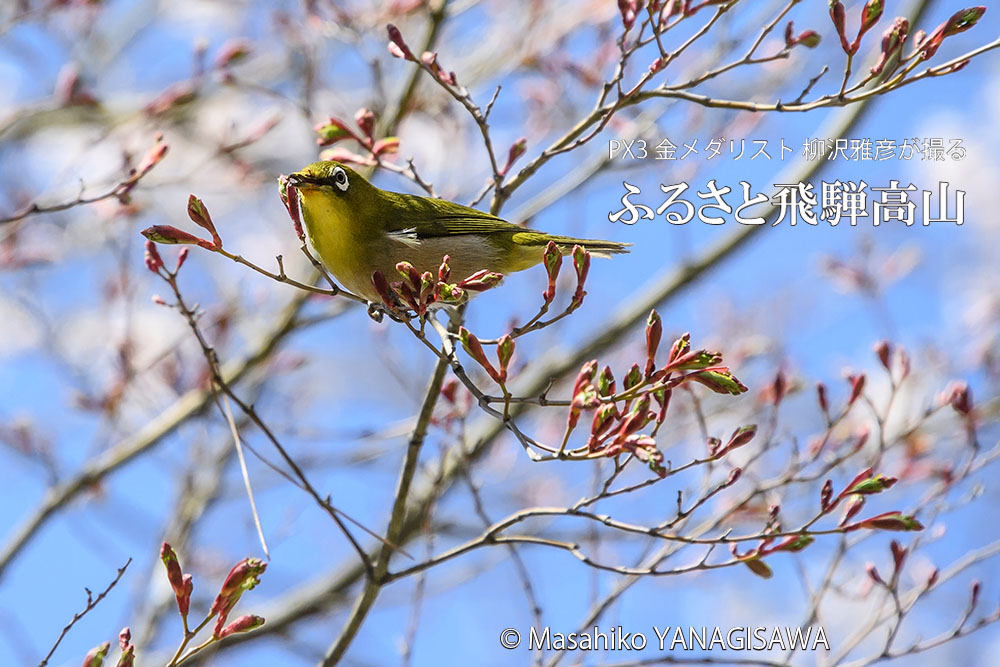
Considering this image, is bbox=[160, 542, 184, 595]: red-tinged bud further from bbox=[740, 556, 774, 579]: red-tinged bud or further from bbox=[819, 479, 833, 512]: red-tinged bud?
bbox=[819, 479, 833, 512]: red-tinged bud

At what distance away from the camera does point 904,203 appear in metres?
4.26

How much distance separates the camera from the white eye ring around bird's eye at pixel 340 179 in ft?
10.8

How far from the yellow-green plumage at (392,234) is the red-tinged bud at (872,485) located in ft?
4.19

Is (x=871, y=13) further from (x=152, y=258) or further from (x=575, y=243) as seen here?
(x=152, y=258)

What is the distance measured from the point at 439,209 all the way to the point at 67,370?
3047 millimetres

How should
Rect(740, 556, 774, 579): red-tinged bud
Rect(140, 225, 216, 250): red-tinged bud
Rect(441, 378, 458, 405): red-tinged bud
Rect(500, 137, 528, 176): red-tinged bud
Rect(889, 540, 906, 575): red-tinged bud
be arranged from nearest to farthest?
Rect(140, 225, 216, 250): red-tinged bud → Rect(740, 556, 774, 579): red-tinged bud → Rect(889, 540, 906, 575): red-tinged bud → Rect(441, 378, 458, 405): red-tinged bud → Rect(500, 137, 528, 176): red-tinged bud

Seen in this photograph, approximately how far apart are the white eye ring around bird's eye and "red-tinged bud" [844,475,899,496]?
1.92 m

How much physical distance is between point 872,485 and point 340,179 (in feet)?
6.46

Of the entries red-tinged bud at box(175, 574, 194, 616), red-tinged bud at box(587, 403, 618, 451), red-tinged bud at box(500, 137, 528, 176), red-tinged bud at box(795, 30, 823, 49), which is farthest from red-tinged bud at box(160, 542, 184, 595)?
red-tinged bud at box(795, 30, 823, 49)

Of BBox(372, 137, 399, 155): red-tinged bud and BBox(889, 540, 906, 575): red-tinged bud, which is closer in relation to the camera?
BBox(889, 540, 906, 575): red-tinged bud

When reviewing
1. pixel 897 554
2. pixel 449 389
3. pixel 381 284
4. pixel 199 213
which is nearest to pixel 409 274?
pixel 381 284

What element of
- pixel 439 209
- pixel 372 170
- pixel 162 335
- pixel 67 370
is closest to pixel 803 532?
pixel 439 209

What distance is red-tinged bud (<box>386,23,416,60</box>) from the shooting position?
2.97 metres

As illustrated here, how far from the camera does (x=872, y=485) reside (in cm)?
241
